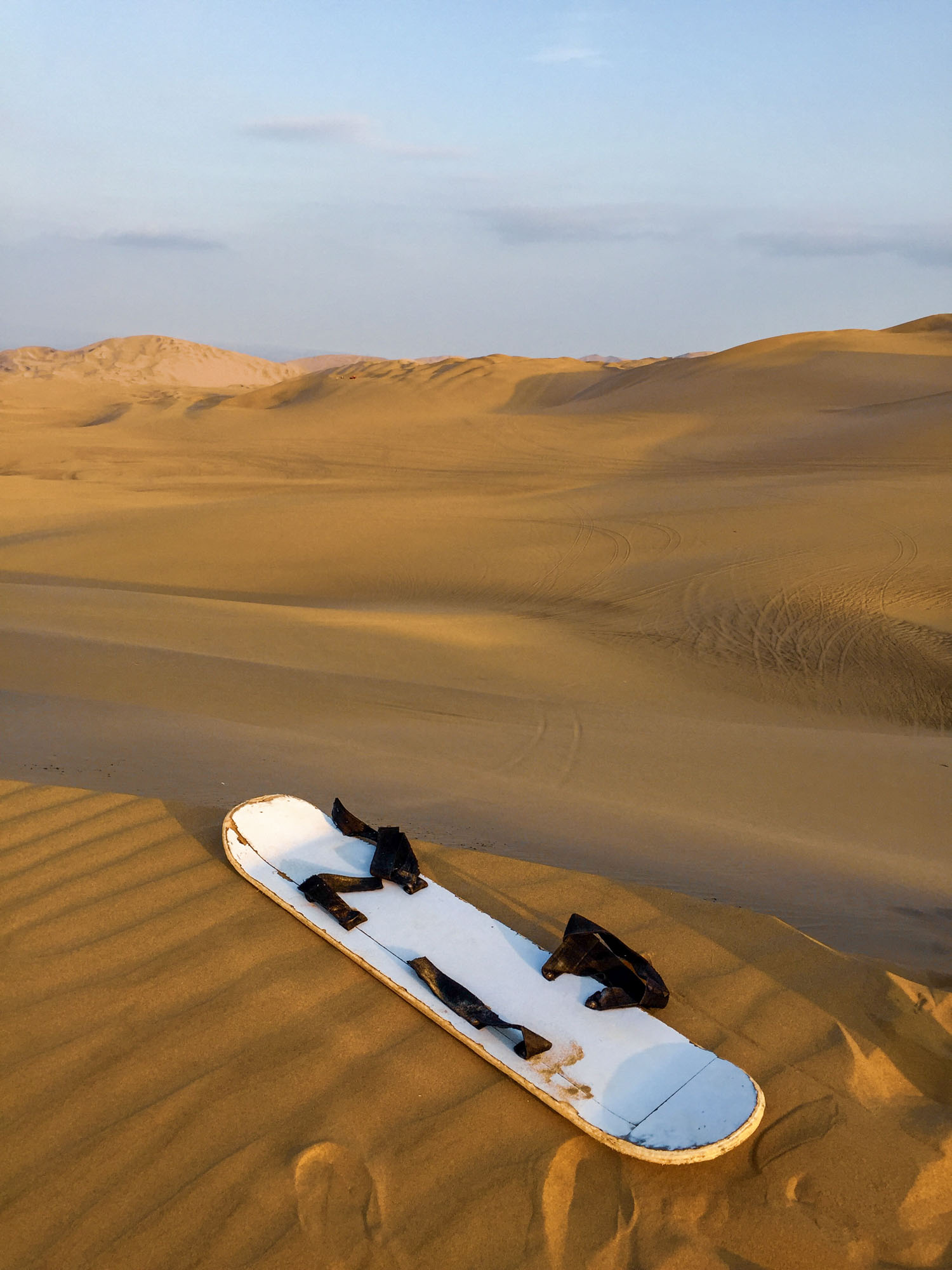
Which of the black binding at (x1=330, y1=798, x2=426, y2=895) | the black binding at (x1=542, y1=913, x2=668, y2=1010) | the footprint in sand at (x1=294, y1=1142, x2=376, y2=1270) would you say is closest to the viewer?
the footprint in sand at (x1=294, y1=1142, x2=376, y2=1270)

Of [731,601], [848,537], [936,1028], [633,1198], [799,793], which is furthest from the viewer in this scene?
[848,537]

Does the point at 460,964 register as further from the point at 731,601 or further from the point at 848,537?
the point at 848,537

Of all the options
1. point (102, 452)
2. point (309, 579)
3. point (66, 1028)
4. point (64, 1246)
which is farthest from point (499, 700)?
point (102, 452)

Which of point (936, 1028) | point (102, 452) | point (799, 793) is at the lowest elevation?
point (799, 793)

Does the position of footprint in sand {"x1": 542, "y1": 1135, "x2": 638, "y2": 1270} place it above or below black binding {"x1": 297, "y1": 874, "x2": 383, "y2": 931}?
below

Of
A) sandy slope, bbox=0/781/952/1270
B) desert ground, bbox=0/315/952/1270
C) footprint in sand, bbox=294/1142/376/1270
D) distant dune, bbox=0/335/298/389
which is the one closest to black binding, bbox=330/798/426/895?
desert ground, bbox=0/315/952/1270

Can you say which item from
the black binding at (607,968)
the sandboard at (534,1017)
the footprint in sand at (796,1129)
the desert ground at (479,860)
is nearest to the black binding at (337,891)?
the sandboard at (534,1017)

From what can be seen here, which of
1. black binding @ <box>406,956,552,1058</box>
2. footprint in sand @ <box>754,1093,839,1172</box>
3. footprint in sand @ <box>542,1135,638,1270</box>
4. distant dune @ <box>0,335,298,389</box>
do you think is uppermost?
distant dune @ <box>0,335,298,389</box>

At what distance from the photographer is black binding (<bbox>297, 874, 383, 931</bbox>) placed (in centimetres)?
295

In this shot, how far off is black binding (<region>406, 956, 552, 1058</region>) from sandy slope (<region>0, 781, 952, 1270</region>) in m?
0.09

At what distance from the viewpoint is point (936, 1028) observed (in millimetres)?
2777

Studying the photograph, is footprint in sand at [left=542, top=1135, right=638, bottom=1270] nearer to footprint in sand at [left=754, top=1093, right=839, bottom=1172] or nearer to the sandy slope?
the sandy slope

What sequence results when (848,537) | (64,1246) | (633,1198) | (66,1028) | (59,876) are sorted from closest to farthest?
(64,1246) < (633,1198) < (66,1028) < (59,876) < (848,537)

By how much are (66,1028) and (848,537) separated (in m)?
12.7
